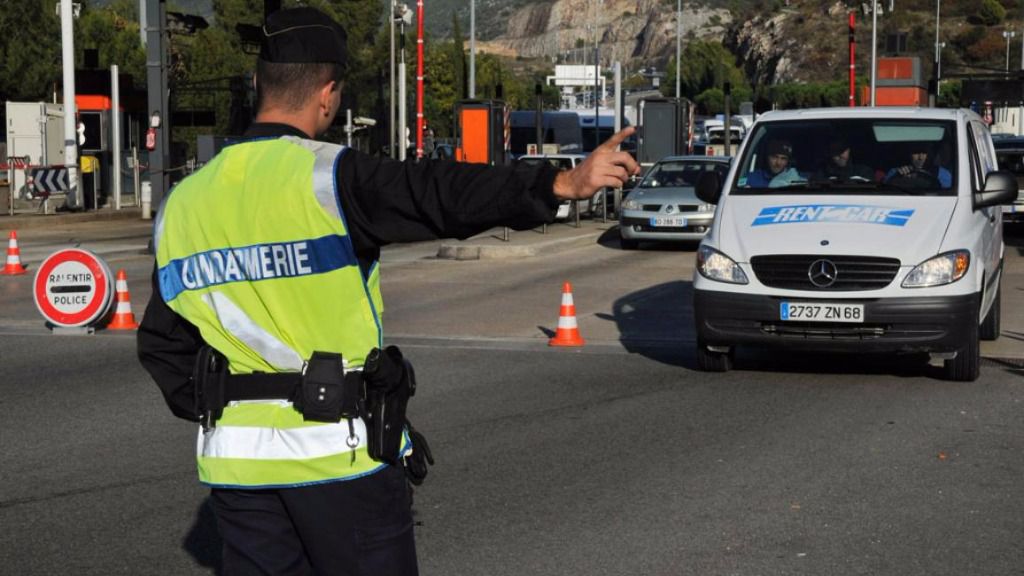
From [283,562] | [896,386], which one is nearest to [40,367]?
[896,386]

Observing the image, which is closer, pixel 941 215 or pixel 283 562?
pixel 283 562

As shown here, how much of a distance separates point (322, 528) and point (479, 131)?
27060mm

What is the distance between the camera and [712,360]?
11.1 meters

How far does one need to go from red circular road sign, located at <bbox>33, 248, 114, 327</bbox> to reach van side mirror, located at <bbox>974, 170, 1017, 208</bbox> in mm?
7226

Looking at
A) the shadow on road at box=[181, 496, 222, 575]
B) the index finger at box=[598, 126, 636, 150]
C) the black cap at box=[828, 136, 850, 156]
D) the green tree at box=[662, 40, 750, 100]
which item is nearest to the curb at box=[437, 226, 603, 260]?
the black cap at box=[828, 136, 850, 156]

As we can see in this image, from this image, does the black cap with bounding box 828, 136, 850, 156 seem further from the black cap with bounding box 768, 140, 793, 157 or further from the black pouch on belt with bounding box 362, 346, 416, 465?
the black pouch on belt with bounding box 362, 346, 416, 465

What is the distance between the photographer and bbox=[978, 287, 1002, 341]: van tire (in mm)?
12766

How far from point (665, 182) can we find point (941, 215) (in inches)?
562

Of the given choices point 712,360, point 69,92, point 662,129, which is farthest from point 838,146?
point 662,129

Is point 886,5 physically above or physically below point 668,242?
above

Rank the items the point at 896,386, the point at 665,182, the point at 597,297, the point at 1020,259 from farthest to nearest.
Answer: the point at 665,182 < the point at 1020,259 < the point at 597,297 < the point at 896,386

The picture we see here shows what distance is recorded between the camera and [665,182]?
2489cm

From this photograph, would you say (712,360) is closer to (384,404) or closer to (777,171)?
(777,171)

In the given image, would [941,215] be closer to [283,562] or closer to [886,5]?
[283,562]
